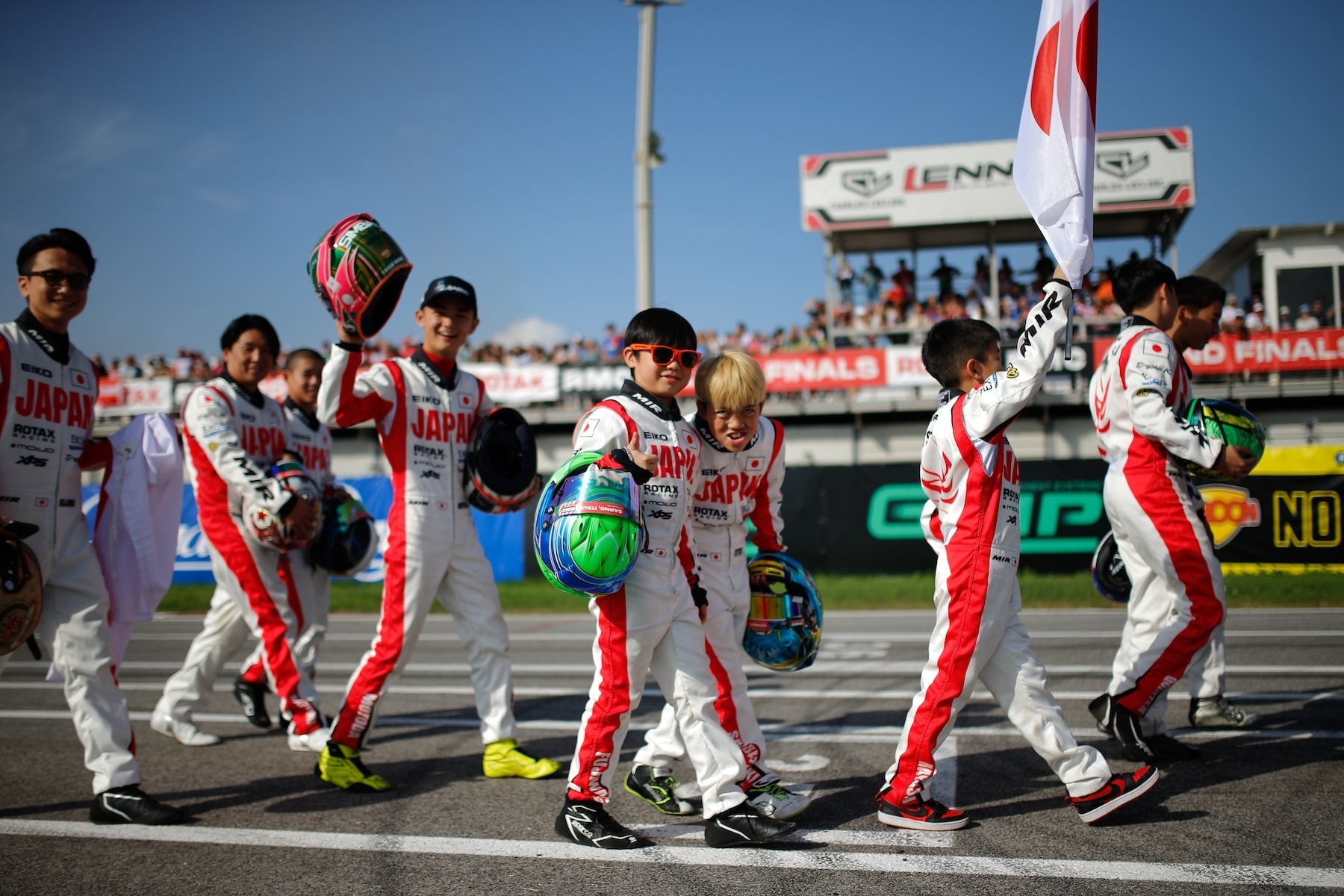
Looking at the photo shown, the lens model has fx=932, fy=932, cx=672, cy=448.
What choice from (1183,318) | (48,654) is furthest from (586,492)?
(1183,318)

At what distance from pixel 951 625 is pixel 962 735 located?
1754 millimetres

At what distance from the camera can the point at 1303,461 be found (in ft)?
42.4

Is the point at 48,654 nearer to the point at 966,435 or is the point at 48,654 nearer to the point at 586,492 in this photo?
the point at 586,492

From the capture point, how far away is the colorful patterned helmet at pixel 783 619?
4133mm

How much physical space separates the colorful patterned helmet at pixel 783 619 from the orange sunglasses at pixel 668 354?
105 centimetres

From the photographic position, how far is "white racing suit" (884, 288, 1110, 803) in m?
3.47

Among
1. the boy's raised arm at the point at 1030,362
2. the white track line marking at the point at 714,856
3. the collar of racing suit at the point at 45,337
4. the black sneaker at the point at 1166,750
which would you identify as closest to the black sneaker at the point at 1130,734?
the black sneaker at the point at 1166,750

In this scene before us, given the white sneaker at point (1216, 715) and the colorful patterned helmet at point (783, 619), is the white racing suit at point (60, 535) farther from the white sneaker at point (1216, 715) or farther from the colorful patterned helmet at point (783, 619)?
the white sneaker at point (1216, 715)

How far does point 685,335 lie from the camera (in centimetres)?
Result: 371

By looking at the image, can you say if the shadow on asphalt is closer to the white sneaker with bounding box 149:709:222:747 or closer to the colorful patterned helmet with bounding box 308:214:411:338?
the white sneaker with bounding box 149:709:222:747

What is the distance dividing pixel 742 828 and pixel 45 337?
3572mm

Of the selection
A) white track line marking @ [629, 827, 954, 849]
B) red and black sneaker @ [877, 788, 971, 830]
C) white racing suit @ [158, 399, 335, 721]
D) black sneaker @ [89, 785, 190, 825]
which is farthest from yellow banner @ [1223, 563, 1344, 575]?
black sneaker @ [89, 785, 190, 825]

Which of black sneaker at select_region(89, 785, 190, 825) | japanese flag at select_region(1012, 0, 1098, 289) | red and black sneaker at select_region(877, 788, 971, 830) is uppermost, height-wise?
japanese flag at select_region(1012, 0, 1098, 289)

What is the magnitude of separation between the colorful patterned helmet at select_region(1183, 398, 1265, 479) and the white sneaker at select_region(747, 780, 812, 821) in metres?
2.36
